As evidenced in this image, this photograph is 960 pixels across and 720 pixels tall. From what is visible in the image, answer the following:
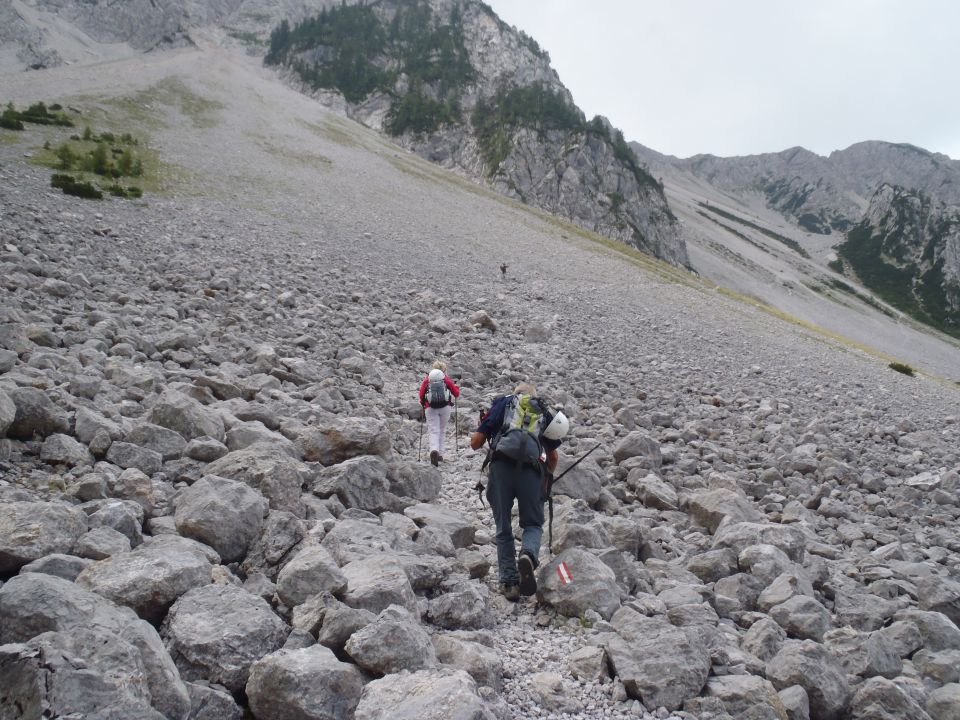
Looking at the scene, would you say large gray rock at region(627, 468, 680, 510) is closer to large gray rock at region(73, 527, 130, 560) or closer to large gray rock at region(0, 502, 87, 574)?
large gray rock at region(73, 527, 130, 560)

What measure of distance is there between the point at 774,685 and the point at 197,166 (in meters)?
46.7

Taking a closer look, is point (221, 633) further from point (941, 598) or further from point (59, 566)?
point (941, 598)

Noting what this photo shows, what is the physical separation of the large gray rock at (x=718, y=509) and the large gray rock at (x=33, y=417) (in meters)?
8.18

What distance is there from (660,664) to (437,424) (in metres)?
6.83

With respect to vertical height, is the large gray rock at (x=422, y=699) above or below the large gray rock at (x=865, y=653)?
below

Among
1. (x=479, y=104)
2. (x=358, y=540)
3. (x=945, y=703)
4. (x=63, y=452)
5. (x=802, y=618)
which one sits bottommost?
(x=63, y=452)

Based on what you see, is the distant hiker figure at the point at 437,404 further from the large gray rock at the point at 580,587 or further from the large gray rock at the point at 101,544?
the large gray rock at the point at 101,544

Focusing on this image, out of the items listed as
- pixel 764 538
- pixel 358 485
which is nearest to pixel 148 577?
pixel 358 485

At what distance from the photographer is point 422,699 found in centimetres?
356

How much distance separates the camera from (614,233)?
103938 mm

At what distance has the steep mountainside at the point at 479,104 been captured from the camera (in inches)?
4210

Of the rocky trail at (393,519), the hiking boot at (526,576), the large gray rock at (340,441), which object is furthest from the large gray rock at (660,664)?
the large gray rock at (340,441)

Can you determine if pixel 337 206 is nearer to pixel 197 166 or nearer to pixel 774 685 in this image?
pixel 197 166

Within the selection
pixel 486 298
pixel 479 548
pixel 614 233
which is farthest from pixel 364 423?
pixel 614 233
